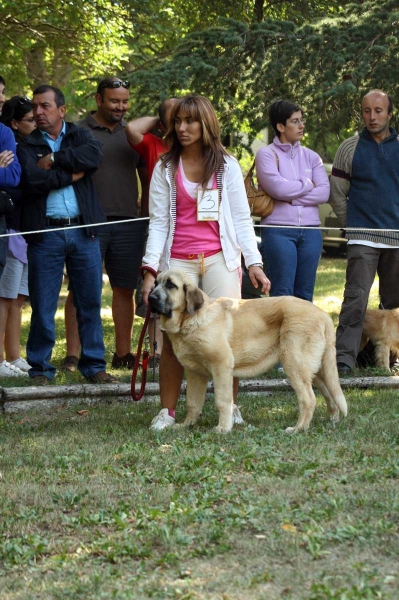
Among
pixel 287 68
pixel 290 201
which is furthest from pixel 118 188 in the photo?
pixel 287 68

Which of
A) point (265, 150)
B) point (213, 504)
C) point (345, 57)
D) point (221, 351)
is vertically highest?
point (345, 57)

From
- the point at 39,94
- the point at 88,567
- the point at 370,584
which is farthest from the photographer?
the point at 39,94

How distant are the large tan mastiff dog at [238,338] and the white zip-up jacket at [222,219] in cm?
33

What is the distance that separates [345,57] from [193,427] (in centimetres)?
551

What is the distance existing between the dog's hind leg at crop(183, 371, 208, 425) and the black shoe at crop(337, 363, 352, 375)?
2164mm

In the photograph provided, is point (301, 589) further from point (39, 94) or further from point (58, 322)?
point (58, 322)

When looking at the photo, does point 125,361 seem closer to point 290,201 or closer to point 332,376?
point 290,201

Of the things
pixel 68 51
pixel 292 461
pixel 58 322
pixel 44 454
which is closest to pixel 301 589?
pixel 292 461

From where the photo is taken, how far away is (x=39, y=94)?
7570 mm

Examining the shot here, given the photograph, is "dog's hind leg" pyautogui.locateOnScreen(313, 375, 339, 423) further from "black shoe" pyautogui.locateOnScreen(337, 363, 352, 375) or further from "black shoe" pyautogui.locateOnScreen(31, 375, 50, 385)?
"black shoe" pyautogui.locateOnScreen(31, 375, 50, 385)

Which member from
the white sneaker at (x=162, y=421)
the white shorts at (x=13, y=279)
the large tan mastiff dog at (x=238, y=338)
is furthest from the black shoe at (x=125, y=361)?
the large tan mastiff dog at (x=238, y=338)

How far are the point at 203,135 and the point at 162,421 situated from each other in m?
1.92

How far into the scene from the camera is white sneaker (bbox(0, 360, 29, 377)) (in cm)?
837

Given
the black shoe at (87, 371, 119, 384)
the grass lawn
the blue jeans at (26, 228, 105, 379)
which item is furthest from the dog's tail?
the blue jeans at (26, 228, 105, 379)
